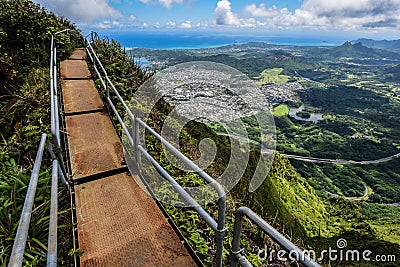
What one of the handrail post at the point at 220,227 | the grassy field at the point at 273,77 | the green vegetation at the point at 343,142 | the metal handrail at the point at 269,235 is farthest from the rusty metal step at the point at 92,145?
the grassy field at the point at 273,77

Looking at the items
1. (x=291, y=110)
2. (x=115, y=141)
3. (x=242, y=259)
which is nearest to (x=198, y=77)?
(x=115, y=141)

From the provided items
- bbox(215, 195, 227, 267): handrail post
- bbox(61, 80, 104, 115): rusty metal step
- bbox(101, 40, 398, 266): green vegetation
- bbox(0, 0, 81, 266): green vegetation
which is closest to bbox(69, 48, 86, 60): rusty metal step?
bbox(0, 0, 81, 266): green vegetation

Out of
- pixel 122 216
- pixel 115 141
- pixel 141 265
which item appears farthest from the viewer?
pixel 115 141

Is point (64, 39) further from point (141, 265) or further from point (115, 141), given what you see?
point (141, 265)

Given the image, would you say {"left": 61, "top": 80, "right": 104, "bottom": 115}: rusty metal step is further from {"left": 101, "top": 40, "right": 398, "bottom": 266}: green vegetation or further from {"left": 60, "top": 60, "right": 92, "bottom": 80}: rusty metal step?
{"left": 101, "top": 40, "right": 398, "bottom": 266}: green vegetation

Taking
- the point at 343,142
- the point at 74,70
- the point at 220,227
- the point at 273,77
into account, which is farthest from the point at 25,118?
the point at 273,77

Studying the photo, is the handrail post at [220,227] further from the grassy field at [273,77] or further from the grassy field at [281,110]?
the grassy field at [273,77]

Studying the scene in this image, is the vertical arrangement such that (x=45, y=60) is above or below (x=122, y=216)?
above

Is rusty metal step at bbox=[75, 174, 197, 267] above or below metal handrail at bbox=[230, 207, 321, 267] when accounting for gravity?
below
